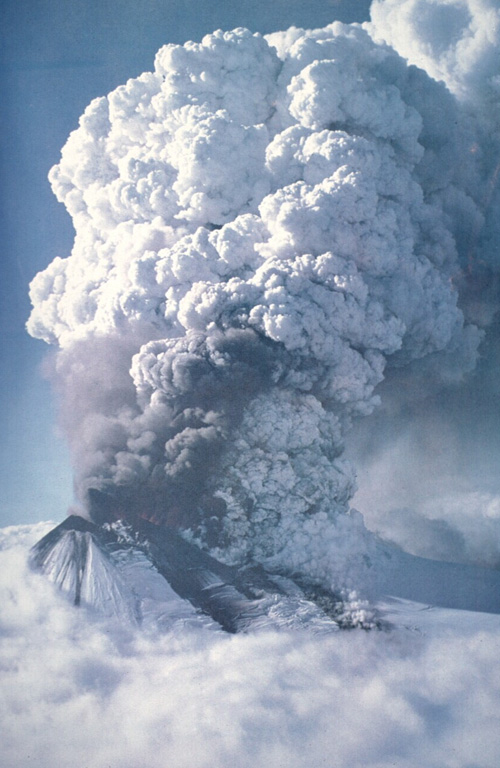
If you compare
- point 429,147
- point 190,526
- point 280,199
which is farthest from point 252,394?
point 429,147

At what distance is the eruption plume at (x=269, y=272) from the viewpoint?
1938cm

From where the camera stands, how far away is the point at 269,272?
782 inches

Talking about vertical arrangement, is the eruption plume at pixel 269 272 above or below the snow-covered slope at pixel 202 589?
above

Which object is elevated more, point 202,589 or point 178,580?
point 178,580

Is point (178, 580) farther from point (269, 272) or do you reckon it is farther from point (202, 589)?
point (269, 272)

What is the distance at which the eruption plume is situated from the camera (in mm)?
19375

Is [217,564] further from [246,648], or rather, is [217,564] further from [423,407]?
[423,407]

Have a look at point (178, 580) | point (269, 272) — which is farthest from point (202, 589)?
point (269, 272)

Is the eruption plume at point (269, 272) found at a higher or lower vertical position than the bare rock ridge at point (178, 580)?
higher

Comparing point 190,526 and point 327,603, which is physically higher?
point 190,526

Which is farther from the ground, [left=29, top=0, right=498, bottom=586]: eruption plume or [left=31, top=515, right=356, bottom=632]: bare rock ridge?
[left=29, top=0, right=498, bottom=586]: eruption plume

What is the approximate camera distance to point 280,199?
2016 cm

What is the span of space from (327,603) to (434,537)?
11.1 meters

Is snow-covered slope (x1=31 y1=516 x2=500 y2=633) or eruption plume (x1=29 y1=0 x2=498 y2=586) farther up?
eruption plume (x1=29 y1=0 x2=498 y2=586)
